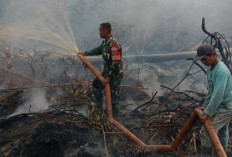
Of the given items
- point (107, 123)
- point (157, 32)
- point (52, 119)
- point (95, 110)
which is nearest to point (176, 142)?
point (107, 123)

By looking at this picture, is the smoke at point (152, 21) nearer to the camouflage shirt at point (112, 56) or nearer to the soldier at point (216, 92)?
the camouflage shirt at point (112, 56)

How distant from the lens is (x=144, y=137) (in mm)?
4492

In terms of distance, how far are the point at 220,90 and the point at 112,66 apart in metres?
2.39

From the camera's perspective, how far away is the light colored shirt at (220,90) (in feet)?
9.47

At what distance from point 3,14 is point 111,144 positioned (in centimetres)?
1420

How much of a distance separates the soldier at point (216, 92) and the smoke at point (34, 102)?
403 centimetres

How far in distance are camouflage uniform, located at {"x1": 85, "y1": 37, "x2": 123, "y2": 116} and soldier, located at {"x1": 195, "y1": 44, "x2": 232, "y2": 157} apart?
193 centimetres

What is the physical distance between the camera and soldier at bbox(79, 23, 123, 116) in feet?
15.3

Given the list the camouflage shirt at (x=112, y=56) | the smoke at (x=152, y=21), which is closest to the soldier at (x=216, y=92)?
the camouflage shirt at (x=112, y=56)

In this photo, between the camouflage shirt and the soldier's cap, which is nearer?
the soldier's cap

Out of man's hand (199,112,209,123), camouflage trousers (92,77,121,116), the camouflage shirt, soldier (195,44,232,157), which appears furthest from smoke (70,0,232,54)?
man's hand (199,112,209,123)

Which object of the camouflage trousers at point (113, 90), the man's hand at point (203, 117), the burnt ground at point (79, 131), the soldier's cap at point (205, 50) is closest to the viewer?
the man's hand at point (203, 117)

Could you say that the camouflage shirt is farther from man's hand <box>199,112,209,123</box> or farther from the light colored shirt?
man's hand <box>199,112,209,123</box>

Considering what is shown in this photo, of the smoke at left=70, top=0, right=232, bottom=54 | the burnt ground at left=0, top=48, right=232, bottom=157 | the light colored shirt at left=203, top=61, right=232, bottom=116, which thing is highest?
the smoke at left=70, top=0, right=232, bottom=54
